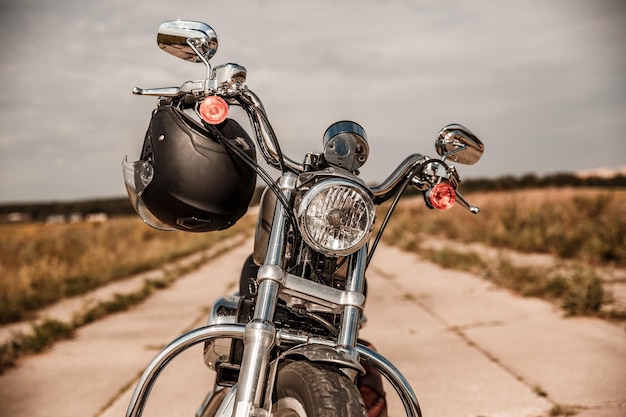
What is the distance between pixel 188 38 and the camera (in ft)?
5.83

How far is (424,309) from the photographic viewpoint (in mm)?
6191

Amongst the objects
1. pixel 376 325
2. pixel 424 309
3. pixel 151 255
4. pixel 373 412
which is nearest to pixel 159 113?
pixel 373 412

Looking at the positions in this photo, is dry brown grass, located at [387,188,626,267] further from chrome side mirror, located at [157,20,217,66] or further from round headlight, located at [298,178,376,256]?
chrome side mirror, located at [157,20,217,66]

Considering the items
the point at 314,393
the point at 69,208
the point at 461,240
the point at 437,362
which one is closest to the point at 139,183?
the point at 314,393

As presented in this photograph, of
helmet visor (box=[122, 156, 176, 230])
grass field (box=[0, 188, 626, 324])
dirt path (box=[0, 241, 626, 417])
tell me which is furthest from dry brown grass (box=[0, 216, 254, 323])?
helmet visor (box=[122, 156, 176, 230])

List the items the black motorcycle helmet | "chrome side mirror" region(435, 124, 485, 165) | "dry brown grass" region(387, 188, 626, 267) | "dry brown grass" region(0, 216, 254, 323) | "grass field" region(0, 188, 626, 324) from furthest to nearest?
1. "dry brown grass" region(387, 188, 626, 267)
2. "grass field" region(0, 188, 626, 324)
3. "dry brown grass" region(0, 216, 254, 323)
4. "chrome side mirror" region(435, 124, 485, 165)
5. the black motorcycle helmet

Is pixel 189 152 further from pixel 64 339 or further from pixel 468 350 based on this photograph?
pixel 64 339

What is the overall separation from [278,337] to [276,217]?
0.35 m

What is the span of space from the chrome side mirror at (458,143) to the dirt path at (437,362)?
1735 mm

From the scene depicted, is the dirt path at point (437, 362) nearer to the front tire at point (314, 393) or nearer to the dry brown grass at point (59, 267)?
the dry brown grass at point (59, 267)

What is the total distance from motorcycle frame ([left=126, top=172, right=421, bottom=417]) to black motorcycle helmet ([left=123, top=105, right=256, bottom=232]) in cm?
22

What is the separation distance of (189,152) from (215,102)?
0.20 metres

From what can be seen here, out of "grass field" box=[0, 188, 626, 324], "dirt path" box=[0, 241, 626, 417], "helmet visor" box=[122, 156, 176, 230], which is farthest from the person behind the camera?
"grass field" box=[0, 188, 626, 324]

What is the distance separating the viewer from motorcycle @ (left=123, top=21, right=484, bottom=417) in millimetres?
1573
